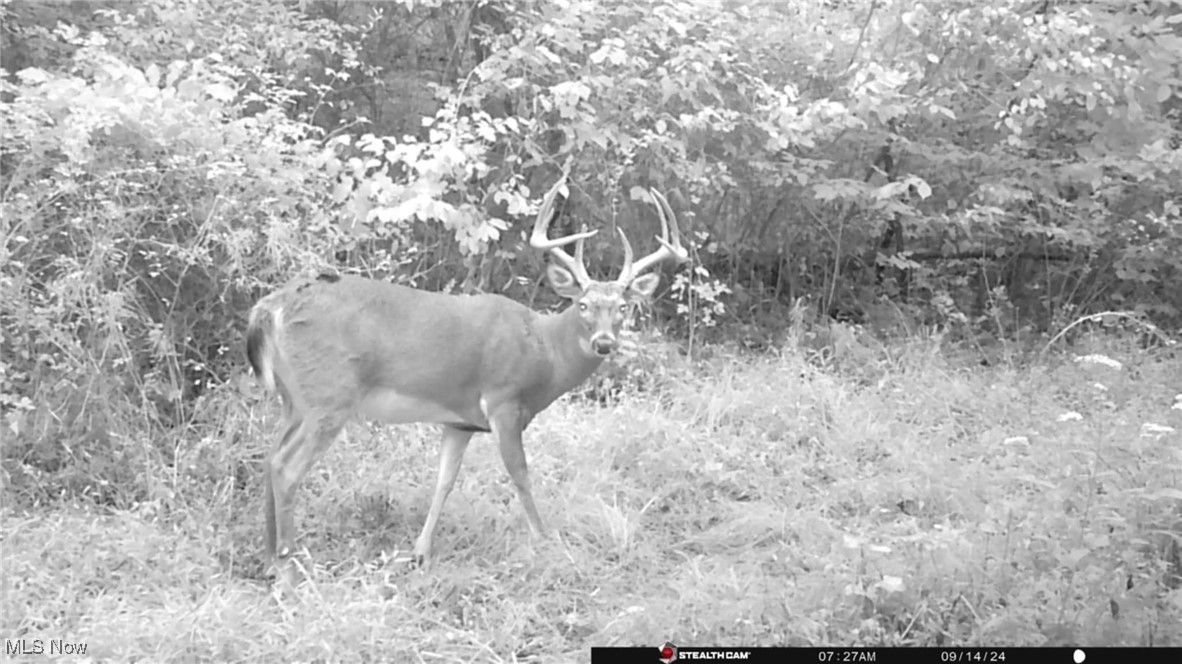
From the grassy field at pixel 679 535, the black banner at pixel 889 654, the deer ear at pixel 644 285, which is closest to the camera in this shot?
the black banner at pixel 889 654

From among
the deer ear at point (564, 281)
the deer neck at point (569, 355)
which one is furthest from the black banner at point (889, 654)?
the deer ear at point (564, 281)

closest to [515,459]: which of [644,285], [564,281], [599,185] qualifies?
[564,281]

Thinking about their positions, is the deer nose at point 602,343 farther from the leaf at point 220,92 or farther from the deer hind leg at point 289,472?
the leaf at point 220,92

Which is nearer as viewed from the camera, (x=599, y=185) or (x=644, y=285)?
(x=644, y=285)

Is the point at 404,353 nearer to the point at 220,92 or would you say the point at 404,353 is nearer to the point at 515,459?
the point at 515,459

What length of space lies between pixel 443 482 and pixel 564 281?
114 cm

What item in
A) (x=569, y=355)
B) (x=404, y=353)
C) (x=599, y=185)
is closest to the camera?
(x=404, y=353)

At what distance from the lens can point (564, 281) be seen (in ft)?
19.9

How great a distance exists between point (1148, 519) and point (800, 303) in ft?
15.8

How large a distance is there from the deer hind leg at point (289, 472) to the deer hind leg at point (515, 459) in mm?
736

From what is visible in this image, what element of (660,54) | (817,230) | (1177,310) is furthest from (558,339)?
(1177,310)

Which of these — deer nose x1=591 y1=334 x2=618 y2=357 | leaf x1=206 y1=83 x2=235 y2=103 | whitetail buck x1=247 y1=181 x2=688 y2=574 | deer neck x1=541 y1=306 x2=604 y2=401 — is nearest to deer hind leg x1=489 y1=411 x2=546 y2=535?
whitetail buck x1=247 y1=181 x2=688 y2=574

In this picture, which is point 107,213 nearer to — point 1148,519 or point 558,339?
point 558,339

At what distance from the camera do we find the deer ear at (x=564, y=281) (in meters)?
6.03
